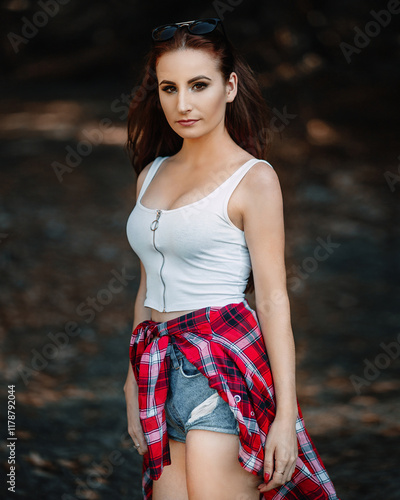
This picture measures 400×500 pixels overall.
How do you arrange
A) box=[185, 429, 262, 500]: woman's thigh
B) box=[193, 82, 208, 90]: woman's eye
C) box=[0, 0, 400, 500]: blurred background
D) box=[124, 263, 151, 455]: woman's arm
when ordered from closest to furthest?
box=[185, 429, 262, 500]: woman's thigh, box=[193, 82, 208, 90]: woman's eye, box=[124, 263, 151, 455]: woman's arm, box=[0, 0, 400, 500]: blurred background

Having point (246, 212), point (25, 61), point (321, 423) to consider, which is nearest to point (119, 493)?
point (321, 423)

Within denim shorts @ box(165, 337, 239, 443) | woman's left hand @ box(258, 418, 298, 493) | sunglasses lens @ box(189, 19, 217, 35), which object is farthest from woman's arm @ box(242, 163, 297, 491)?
sunglasses lens @ box(189, 19, 217, 35)

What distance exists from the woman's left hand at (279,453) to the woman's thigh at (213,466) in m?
0.07

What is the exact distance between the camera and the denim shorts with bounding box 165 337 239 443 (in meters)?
1.73

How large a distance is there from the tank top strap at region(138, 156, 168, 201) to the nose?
0.33 meters

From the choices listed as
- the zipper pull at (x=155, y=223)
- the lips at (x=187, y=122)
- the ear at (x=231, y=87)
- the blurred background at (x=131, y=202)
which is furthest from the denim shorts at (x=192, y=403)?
the blurred background at (x=131, y=202)

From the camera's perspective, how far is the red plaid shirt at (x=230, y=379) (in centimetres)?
172

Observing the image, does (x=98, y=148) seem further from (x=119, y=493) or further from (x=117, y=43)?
(x=119, y=493)

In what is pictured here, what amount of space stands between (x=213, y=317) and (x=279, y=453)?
36cm

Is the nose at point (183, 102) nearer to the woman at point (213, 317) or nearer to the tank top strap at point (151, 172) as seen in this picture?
the woman at point (213, 317)

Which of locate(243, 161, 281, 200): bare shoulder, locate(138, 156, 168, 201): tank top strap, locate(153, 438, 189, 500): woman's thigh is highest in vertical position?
locate(138, 156, 168, 201): tank top strap

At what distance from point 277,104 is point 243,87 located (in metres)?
2.60

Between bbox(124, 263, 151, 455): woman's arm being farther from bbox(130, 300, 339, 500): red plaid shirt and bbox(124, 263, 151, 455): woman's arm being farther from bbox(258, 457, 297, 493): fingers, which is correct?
bbox(258, 457, 297, 493): fingers

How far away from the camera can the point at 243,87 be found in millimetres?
1994
